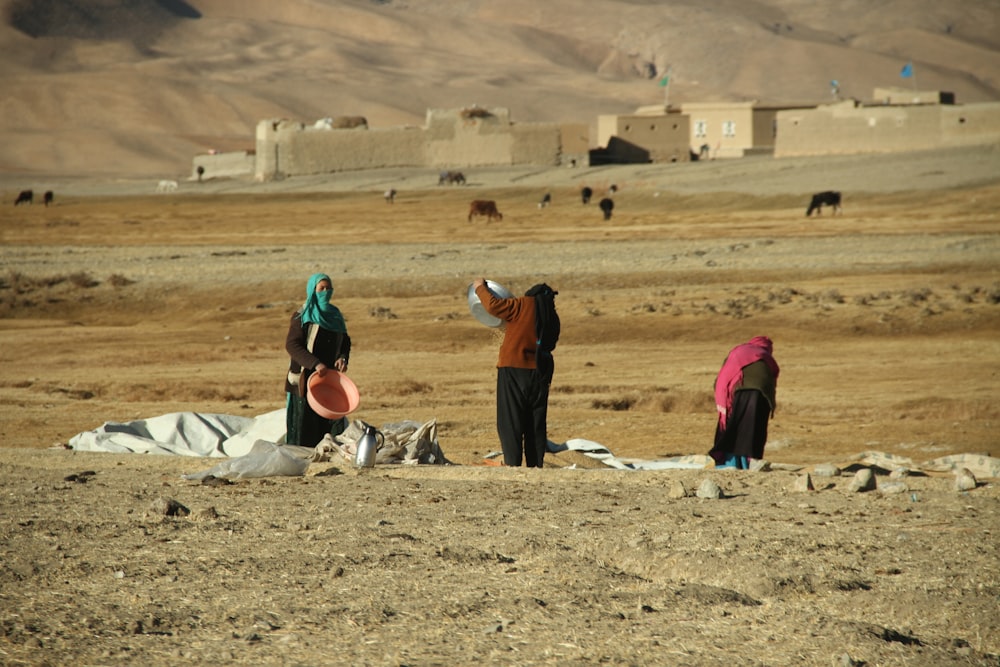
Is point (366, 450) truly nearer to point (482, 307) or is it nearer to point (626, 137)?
point (482, 307)

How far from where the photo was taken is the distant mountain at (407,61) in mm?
97250

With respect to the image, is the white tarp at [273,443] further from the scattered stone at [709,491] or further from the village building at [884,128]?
the village building at [884,128]

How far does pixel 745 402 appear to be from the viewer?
8.66 meters

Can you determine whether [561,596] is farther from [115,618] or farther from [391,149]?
[391,149]

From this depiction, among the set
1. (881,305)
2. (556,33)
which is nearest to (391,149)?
(881,305)

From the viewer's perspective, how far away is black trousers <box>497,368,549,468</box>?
8.14m

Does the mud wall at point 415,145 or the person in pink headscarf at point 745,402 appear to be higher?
the mud wall at point 415,145

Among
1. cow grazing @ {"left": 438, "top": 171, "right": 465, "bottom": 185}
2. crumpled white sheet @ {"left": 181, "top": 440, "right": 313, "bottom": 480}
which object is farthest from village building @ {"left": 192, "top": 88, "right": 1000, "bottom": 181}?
crumpled white sheet @ {"left": 181, "top": 440, "right": 313, "bottom": 480}

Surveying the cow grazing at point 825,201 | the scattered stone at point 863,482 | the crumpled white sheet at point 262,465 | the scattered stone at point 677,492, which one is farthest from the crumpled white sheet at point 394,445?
the cow grazing at point 825,201

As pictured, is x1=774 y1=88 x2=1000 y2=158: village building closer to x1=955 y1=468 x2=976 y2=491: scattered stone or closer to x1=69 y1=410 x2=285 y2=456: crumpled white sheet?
x1=69 y1=410 x2=285 y2=456: crumpled white sheet

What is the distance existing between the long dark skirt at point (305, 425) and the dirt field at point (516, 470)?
1.94 feet

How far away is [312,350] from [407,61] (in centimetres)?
13391

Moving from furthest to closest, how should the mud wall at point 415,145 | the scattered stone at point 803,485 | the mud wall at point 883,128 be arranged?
1. the mud wall at point 415,145
2. the mud wall at point 883,128
3. the scattered stone at point 803,485

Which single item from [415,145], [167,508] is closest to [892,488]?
[167,508]
